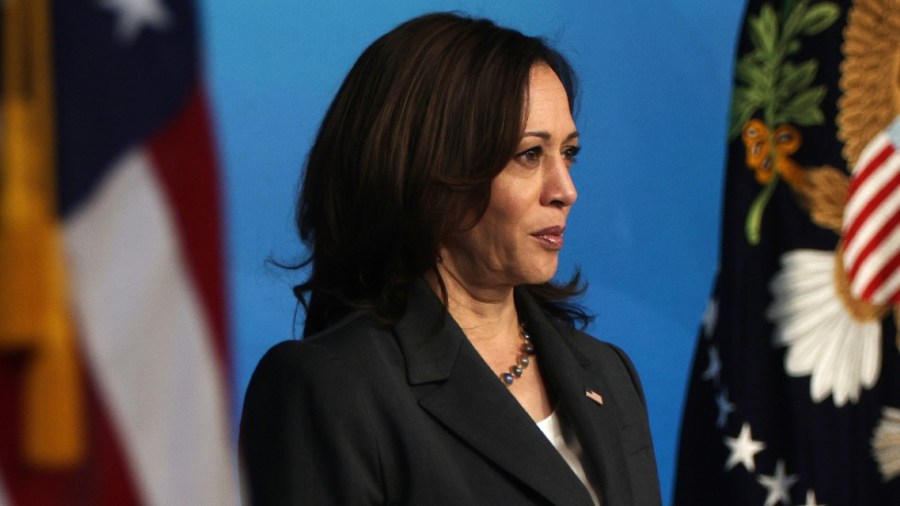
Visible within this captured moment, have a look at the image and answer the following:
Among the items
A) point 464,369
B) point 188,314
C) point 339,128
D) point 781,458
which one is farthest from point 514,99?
point 188,314

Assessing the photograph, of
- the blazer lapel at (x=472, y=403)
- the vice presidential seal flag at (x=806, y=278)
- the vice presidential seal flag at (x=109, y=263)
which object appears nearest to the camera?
the vice presidential seal flag at (x=109, y=263)

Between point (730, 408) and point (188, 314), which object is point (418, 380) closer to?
point (730, 408)

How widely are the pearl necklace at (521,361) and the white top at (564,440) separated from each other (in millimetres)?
78

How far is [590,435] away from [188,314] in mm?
1095

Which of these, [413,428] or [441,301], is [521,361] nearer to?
[441,301]

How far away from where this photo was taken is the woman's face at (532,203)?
193cm

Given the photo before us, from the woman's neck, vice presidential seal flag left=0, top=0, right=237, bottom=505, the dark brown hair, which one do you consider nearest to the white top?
the woman's neck

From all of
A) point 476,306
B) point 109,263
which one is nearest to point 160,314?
point 109,263

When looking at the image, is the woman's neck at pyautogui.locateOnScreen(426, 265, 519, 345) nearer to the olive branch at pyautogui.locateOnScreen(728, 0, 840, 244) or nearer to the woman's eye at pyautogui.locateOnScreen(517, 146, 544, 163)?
the woman's eye at pyautogui.locateOnScreen(517, 146, 544, 163)

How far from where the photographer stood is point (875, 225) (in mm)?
2238

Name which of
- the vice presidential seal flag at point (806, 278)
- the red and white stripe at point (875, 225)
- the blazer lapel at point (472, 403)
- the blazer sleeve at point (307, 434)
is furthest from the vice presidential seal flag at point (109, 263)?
the red and white stripe at point (875, 225)

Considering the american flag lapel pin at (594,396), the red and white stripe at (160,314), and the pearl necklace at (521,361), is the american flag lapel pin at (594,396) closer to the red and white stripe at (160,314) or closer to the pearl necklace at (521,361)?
the pearl necklace at (521,361)

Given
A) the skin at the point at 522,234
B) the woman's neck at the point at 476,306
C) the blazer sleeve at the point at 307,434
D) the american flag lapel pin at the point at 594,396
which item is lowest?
the blazer sleeve at the point at 307,434

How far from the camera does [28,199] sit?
0.84 m
